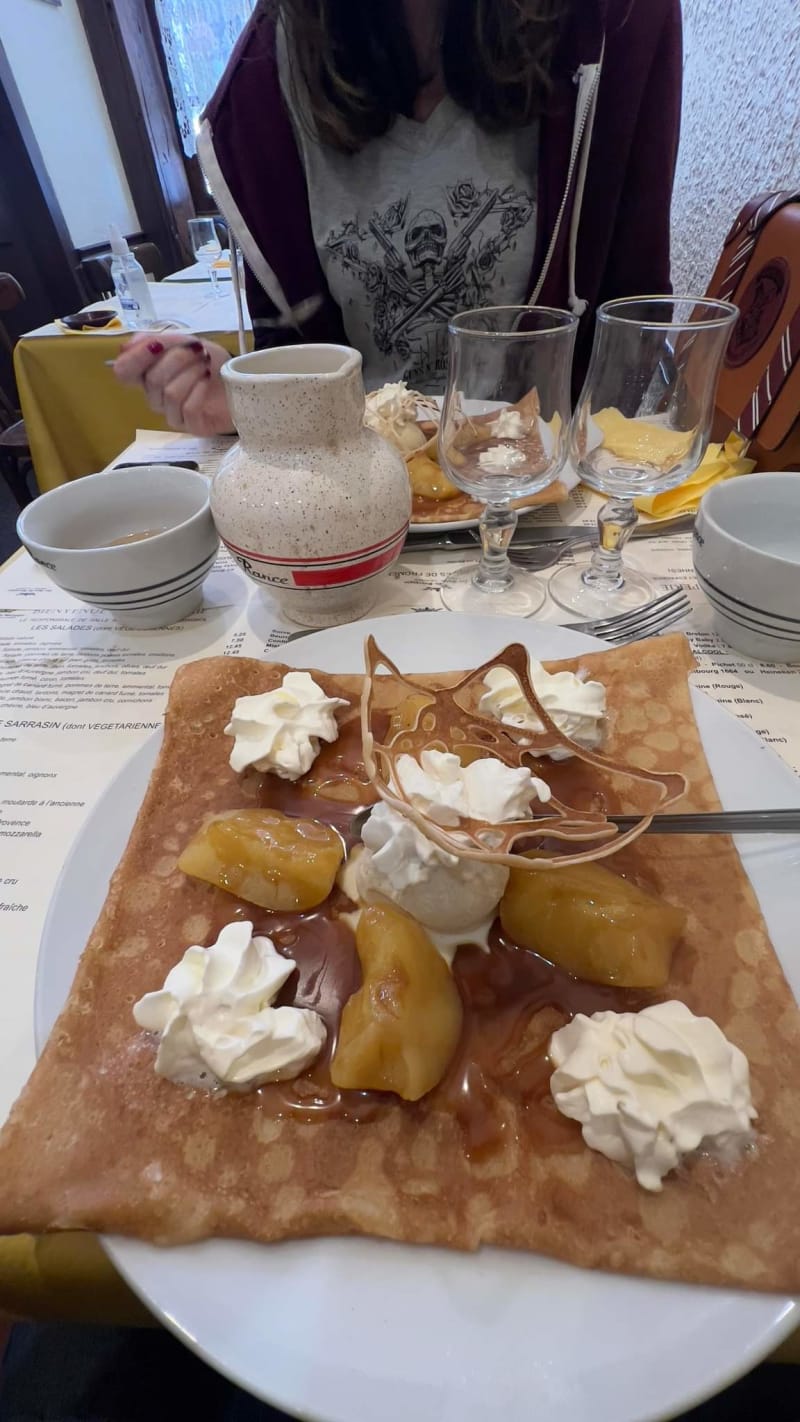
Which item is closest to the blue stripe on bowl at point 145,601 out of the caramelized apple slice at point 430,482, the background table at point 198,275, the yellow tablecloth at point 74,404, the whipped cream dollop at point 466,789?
the caramelized apple slice at point 430,482

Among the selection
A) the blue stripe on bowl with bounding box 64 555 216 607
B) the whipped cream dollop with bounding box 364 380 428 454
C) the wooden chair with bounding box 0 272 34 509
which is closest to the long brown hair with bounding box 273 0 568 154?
the whipped cream dollop with bounding box 364 380 428 454

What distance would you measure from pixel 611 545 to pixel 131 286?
3422 mm

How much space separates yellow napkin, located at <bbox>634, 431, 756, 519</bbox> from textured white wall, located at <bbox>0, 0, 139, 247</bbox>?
6420 mm

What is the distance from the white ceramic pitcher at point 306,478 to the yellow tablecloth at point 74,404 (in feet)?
6.61

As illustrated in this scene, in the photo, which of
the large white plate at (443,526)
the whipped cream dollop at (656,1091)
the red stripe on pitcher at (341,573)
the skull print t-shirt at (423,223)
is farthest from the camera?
the skull print t-shirt at (423,223)

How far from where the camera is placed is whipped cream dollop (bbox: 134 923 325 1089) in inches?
27.5

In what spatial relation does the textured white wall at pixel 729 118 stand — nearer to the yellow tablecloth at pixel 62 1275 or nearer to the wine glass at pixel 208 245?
the wine glass at pixel 208 245

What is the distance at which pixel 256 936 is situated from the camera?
0.82 meters

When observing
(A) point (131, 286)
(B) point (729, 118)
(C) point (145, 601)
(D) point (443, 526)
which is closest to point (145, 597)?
(C) point (145, 601)

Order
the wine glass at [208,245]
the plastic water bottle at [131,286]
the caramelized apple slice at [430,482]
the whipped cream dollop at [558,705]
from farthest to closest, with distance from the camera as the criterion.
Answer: the wine glass at [208,245] → the plastic water bottle at [131,286] → the caramelized apple slice at [430,482] → the whipped cream dollop at [558,705]

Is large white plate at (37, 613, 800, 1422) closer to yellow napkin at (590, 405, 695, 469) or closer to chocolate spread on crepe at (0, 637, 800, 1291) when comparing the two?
chocolate spread on crepe at (0, 637, 800, 1291)

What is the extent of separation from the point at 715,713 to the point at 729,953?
38cm

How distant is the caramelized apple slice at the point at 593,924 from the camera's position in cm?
75

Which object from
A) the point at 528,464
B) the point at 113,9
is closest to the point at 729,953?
the point at 528,464
